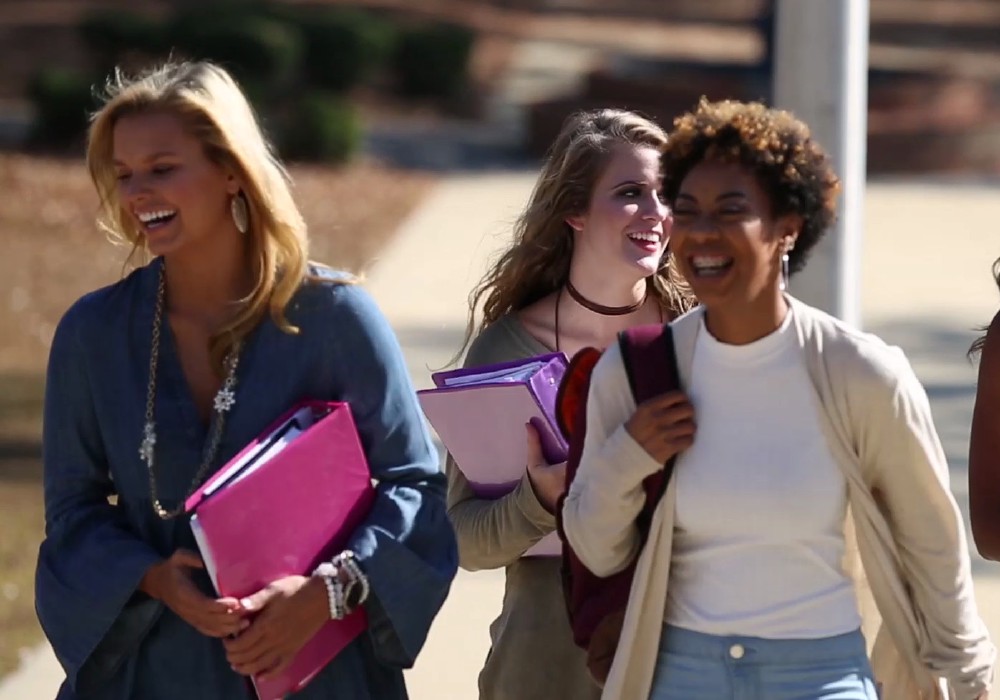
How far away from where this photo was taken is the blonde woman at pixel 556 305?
3891mm

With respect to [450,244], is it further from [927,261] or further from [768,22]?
[768,22]

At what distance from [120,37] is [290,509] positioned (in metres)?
23.5

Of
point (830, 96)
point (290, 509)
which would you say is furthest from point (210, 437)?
point (830, 96)

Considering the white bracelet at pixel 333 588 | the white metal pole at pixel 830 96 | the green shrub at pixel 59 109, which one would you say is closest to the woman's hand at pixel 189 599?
the white bracelet at pixel 333 588

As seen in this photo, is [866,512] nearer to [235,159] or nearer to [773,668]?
[773,668]

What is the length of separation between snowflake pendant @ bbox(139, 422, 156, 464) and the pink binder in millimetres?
621

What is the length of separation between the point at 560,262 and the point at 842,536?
4.30ft

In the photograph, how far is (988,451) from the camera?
3443mm

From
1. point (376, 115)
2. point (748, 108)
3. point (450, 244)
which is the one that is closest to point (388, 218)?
point (450, 244)

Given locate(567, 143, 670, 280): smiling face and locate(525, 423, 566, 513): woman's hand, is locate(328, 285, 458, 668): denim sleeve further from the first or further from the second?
locate(567, 143, 670, 280): smiling face

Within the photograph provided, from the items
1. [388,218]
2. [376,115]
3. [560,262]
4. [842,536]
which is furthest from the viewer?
[376,115]

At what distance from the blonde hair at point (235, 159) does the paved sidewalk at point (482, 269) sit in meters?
2.13

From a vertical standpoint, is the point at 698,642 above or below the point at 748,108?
below

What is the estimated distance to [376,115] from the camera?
26.8 meters
